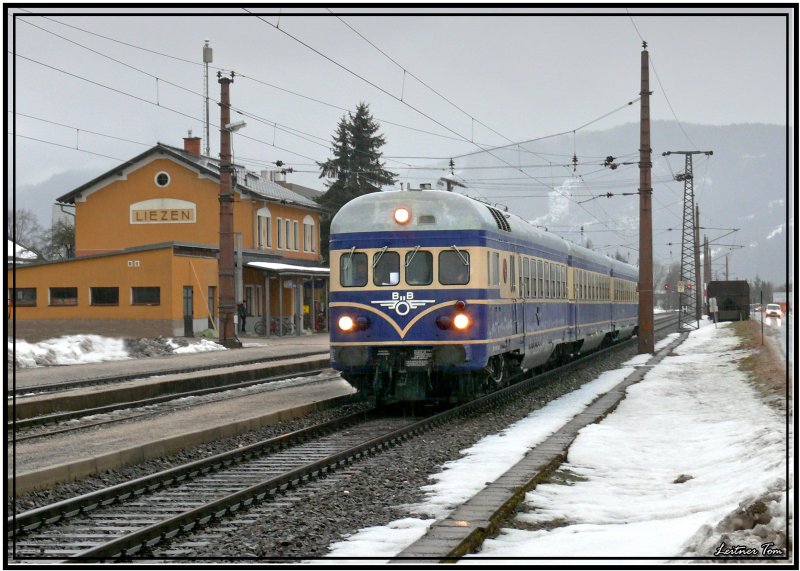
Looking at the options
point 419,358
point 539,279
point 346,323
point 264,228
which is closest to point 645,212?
point 539,279

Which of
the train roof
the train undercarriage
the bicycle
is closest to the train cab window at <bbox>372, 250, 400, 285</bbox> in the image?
the train roof

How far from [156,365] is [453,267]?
12809 millimetres

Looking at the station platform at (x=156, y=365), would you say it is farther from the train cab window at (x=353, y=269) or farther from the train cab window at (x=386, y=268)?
the train cab window at (x=386, y=268)

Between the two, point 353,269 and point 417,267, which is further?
point 353,269

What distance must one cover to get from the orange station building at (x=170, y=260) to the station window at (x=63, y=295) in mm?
37

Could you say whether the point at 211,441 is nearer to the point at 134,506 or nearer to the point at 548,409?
the point at 134,506

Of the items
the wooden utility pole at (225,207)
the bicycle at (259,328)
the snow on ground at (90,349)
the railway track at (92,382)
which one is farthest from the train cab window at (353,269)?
the bicycle at (259,328)

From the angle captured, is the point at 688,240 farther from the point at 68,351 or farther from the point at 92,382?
the point at 92,382

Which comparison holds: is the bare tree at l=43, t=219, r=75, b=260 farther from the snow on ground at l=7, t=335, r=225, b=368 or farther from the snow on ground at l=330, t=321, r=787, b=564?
the snow on ground at l=330, t=321, r=787, b=564

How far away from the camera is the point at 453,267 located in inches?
617

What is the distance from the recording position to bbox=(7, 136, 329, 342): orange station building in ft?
129

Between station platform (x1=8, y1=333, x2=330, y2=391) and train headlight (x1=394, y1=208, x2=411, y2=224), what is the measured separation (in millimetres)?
6710

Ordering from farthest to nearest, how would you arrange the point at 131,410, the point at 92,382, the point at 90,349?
the point at 90,349 → the point at 92,382 → the point at 131,410

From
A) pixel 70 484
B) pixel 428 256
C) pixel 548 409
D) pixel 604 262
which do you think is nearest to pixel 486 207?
pixel 428 256
